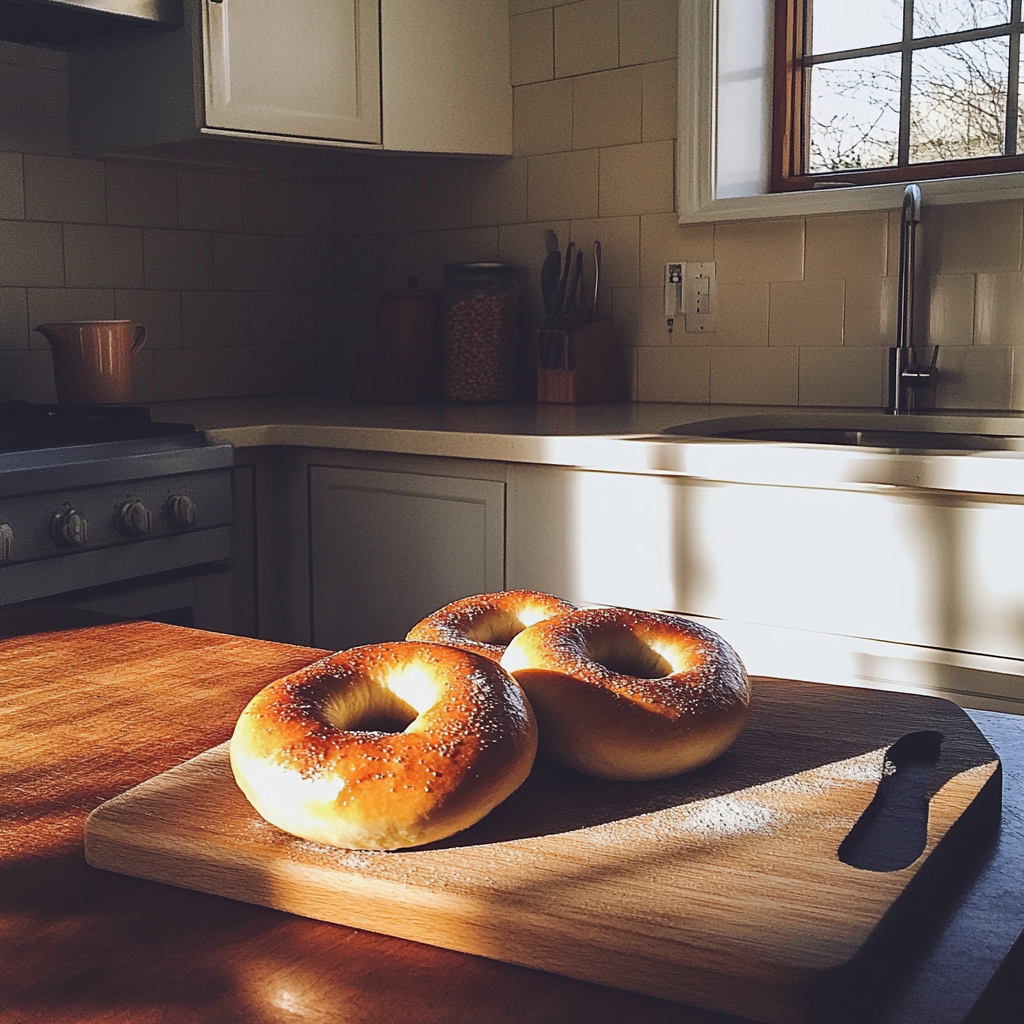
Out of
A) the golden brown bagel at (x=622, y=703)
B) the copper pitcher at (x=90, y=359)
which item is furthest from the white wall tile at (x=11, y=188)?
the golden brown bagel at (x=622, y=703)

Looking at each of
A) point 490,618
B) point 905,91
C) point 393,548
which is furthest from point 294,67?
point 490,618

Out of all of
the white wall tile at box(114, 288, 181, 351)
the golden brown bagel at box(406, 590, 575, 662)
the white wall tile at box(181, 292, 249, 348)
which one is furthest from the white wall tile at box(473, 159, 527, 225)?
the golden brown bagel at box(406, 590, 575, 662)

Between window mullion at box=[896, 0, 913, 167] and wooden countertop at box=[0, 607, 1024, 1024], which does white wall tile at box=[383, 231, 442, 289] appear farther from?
wooden countertop at box=[0, 607, 1024, 1024]

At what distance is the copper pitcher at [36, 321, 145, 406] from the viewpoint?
2.18 metres

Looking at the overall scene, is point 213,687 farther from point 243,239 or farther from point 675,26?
point 243,239

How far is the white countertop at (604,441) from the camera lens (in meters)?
1.55

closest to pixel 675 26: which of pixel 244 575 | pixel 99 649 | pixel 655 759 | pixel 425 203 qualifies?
pixel 425 203

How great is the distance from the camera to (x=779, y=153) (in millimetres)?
2533

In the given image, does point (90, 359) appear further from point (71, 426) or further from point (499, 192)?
point (499, 192)

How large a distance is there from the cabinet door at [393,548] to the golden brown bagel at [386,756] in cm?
136

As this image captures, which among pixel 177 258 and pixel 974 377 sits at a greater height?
pixel 177 258

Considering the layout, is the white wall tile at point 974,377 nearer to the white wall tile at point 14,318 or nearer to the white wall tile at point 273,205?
the white wall tile at point 273,205

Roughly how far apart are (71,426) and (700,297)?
128cm

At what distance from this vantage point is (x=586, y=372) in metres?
2.55
